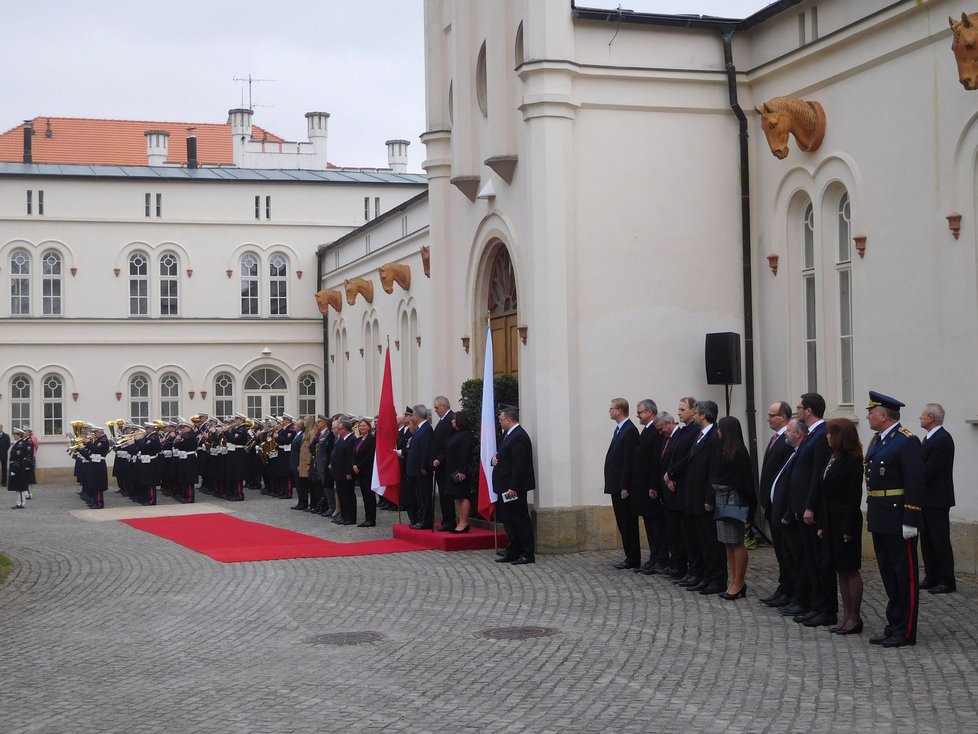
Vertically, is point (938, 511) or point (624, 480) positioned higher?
point (624, 480)

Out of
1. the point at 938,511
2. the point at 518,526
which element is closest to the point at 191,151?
the point at 518,526

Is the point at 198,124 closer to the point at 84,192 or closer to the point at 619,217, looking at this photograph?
the point at 84,192

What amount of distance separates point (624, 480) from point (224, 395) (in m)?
25.8

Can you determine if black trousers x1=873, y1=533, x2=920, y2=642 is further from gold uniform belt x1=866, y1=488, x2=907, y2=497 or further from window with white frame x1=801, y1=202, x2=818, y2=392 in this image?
window with white frame x1=801, y1=202, x2=818, y2=392

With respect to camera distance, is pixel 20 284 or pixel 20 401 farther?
pixel 20 284

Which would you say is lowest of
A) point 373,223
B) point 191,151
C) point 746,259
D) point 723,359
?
point 723,359

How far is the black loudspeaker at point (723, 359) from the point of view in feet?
A: 55.7

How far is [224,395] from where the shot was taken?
3906 cm

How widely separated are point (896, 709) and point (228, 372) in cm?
3247

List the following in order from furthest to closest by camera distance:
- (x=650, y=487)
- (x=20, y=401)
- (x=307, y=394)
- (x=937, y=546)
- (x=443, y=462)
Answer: (x=307, y=394) < (x=20, y=401) < (x=443, y=462) < (x=650, y=487) < (x=937, y=546)

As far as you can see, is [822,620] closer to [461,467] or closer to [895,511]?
[895,511]

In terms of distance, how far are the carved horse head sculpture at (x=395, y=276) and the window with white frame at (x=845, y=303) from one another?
14721 mm

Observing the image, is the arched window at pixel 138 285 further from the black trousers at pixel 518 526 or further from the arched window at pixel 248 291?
the black trousers at pixel 518 526

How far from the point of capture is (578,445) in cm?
1700
